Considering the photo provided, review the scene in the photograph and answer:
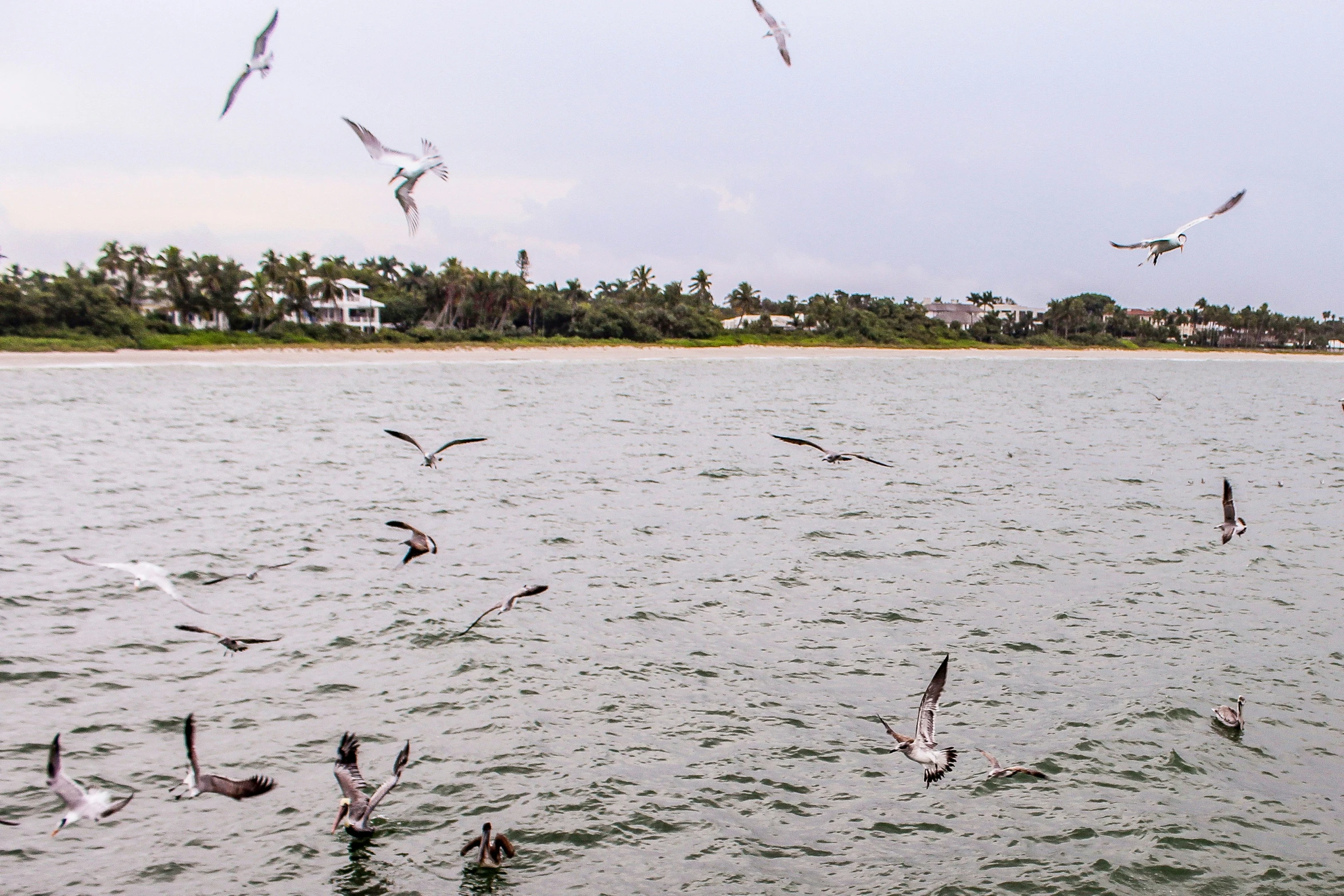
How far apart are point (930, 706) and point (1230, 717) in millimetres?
5866

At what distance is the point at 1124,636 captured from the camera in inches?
631

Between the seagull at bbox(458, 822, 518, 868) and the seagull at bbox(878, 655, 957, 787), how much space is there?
12.1 feet

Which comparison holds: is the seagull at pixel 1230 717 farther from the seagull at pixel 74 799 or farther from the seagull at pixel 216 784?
the seagull at pixel 74 799

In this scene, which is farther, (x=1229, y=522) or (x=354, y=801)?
(x=1229, y=522)

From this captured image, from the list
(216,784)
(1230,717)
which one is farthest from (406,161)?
(1230,717)

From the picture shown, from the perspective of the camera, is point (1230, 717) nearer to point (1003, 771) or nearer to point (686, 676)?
point (1003, 771)

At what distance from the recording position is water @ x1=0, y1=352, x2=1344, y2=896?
9.60 m

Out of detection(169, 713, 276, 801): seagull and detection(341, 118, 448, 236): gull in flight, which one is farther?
detection(341, 118, 448, 236): gull in flight

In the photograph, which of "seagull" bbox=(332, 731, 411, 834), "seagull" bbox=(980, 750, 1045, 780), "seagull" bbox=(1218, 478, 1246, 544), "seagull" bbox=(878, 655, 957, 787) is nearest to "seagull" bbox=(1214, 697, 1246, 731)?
"seagull" bbox=(1218, 478, 1246, 544)

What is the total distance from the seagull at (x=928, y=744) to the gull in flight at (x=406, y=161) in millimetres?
6974

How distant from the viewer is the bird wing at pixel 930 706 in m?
8.23

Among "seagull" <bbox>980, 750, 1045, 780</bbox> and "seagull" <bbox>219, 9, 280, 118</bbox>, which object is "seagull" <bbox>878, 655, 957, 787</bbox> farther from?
"seagull" <bbox>219, 9, 280, 118</bbox>

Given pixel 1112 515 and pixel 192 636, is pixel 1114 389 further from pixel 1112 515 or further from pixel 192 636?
pixel 192 636

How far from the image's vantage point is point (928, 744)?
31.8ft
